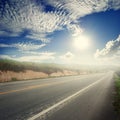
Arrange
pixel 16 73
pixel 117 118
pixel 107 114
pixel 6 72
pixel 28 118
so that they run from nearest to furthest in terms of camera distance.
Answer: pixel 28 118
pixel 117 118
pixel 107 114
pixel 6 72
pixel 16 73

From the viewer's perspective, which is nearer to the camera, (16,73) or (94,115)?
(94,115)

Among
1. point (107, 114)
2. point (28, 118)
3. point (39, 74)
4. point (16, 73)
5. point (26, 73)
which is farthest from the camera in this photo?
point (39, 74)

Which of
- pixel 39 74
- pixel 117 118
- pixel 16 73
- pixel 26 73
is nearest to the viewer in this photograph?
pixel 117 118

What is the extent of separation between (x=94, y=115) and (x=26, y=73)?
33028 mm

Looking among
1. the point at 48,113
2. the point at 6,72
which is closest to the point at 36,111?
the point at 48,113

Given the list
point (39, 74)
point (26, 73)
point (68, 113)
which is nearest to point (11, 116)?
point (68, 113)

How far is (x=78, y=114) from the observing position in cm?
664

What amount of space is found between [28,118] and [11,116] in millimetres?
633

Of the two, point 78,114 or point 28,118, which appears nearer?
point 28,118

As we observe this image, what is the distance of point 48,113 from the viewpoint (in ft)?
21.5

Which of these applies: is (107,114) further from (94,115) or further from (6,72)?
(6,72)

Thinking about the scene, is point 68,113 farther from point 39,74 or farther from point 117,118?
point 39,74

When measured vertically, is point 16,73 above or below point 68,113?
above

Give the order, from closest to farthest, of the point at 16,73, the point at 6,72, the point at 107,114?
the point at 107,114
the point at 6,72
the point at 16,73
